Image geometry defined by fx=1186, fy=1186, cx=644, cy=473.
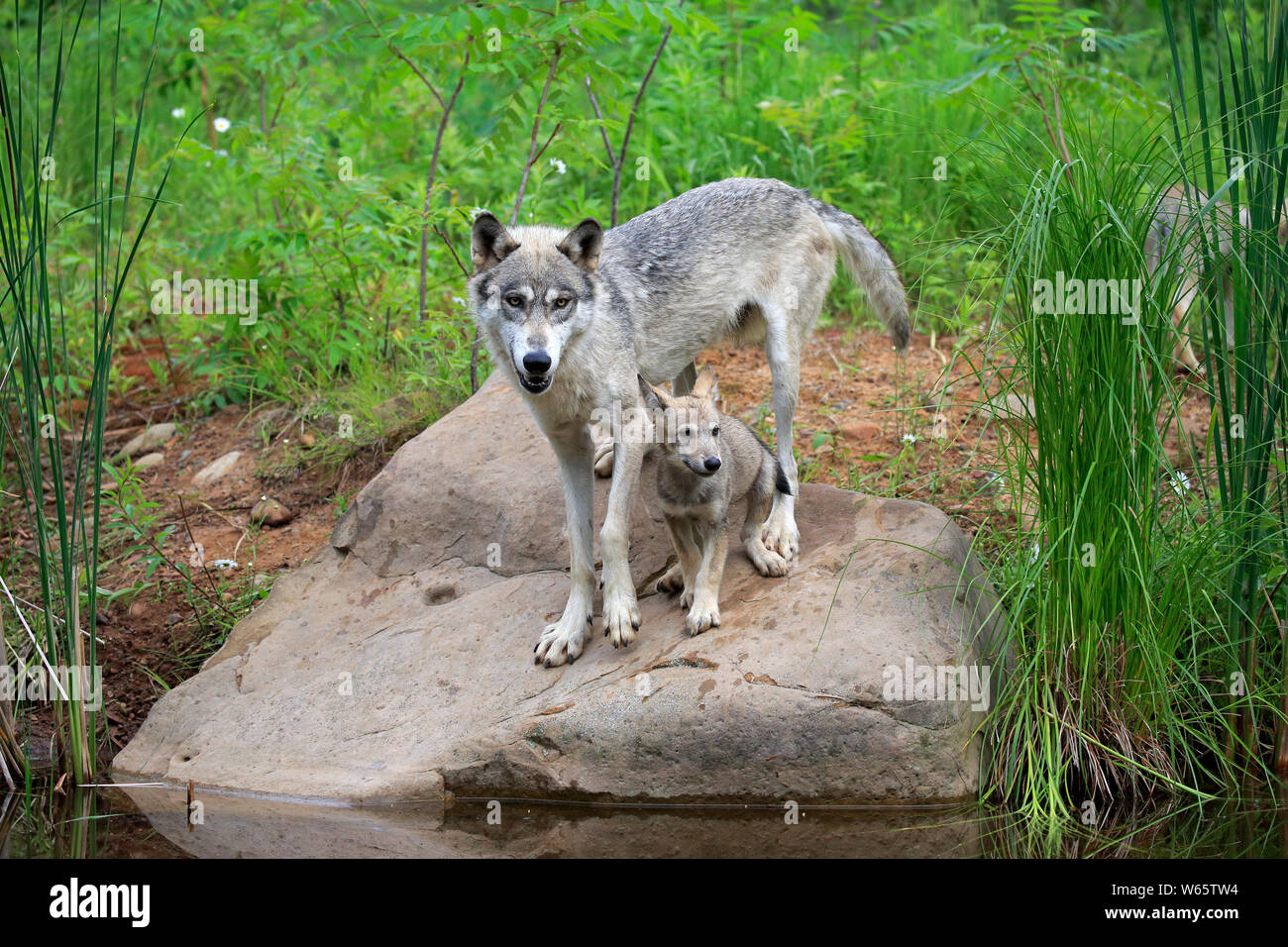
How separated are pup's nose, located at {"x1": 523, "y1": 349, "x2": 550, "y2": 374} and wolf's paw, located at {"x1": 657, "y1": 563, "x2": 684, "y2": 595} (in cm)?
123

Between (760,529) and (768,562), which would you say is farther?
(760,529)

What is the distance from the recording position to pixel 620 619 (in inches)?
202

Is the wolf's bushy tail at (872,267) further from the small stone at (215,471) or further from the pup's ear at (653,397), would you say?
the small stone at (215,471)

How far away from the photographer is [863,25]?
10.9 meters

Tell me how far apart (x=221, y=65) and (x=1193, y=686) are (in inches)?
292

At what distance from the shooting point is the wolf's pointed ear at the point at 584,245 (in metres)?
5.22

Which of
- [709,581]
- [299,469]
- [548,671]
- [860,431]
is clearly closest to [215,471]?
[299,469]

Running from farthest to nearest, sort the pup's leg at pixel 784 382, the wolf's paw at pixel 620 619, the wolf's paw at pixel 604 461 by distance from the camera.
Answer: the wolf's paw at pixel 604 461 < the pup's leg at pixel 784 382 < the wolf's paw at pixel 620 619

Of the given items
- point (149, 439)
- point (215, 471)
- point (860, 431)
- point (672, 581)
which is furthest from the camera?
point (149, 439)

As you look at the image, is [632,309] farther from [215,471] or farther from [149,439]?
[149,439]

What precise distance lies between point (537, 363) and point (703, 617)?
4.21 ft

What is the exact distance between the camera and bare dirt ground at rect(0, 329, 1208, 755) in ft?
21.1

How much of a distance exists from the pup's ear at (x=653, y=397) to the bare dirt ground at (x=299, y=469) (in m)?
1.57

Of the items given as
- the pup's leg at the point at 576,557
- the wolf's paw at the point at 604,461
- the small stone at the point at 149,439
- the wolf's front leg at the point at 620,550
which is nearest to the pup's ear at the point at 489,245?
the pup's leg at the point at 576,557
